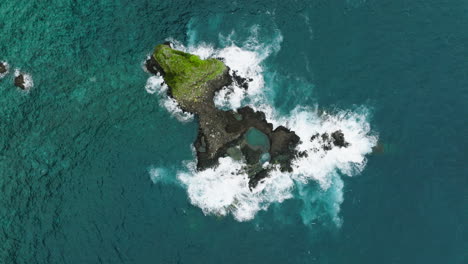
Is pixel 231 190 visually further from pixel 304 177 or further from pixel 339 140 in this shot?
pixel 339 140

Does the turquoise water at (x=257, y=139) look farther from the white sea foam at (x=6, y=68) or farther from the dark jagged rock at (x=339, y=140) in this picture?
the white sea foam at (x=6, y=68)

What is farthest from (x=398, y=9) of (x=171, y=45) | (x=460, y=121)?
(x=171, y=45)

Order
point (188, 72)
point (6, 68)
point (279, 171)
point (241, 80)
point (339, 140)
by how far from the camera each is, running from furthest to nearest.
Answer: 1. point (6, 68)
2. point (241, 80)
3. point (188, 72)
4. point (339, 140)
5. point (279, 171)

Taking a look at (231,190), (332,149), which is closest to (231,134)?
(231,190)

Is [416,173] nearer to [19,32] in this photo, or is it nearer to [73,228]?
[73,228]

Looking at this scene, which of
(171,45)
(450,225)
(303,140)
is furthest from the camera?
(171,45)
